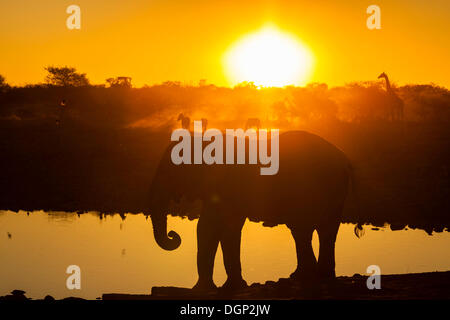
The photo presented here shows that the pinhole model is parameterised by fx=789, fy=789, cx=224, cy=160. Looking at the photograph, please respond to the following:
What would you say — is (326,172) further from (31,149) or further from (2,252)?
(31,149)

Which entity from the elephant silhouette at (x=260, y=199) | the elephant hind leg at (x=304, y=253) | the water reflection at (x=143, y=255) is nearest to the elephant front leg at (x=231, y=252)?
the elephant silhouette at (x=260, y=199)

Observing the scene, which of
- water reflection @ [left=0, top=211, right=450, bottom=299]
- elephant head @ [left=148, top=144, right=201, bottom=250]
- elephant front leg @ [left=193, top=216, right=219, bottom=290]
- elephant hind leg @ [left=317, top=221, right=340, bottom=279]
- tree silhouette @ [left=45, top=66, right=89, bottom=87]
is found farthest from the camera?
tree silhouette @ [left=45, top=66, right=89, bottom=87]

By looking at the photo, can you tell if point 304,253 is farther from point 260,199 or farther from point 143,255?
point 143,255

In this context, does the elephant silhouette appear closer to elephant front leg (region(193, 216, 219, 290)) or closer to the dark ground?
elephant front leg (region(193, 216, 219, 290))

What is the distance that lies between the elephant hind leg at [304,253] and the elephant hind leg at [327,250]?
192 mm

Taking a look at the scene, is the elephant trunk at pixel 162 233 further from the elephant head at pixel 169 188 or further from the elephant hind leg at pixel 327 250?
the elephant hind leg at pixel 327 250

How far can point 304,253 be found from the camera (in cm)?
1121

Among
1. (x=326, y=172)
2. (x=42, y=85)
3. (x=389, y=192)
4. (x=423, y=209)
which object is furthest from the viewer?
(x=42, y=85)

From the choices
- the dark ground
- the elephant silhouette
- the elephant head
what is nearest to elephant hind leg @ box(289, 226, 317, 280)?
the elephant silhouette

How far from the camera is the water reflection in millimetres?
15070

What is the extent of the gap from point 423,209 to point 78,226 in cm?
1049

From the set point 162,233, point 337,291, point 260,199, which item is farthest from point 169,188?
point 337,291

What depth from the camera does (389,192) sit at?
26.1m

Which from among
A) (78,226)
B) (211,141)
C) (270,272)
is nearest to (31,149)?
(78,226)
